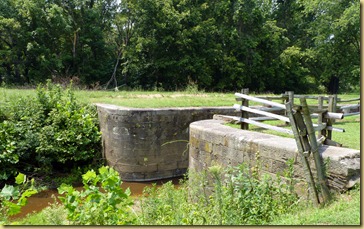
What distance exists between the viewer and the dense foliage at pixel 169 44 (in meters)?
21.8

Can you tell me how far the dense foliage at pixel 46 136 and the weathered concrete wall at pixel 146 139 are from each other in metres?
0.74

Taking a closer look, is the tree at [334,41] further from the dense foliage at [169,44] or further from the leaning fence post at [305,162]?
the leaning fence post at [305,162]

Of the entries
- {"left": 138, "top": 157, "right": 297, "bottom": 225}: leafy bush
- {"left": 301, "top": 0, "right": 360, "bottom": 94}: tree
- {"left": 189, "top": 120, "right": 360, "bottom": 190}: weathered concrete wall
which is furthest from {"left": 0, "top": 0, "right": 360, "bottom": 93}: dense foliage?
{"left": 138, "top": 157, "right": 297, "bottom": 225}: leafy bush

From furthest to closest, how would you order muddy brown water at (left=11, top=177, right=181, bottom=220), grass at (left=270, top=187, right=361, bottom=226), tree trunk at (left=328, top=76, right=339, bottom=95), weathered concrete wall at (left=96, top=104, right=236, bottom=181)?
tree trunk at (left=328, top=76, right=339, bottom=95)
weathered concrete wall at (left=96, top=104, right=236, bottom=181)
muddy brown water at (left=11, top=177, right=181, bottom=220)
grass at (left=270, top=187, right=361, bottom=226)

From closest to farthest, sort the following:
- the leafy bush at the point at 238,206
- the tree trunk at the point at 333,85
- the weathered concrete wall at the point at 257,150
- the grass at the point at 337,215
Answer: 1. the grass at the point at 337,215
2. the leafy bush at the point at 238,206
3. the weathered concrete wall at the point at 257,150
4. the tree trunk at the point at 333,85

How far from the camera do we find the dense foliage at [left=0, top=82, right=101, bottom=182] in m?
9.57

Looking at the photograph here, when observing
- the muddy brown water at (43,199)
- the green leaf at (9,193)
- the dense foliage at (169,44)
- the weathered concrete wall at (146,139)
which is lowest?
the muddy brown water at (43,199)

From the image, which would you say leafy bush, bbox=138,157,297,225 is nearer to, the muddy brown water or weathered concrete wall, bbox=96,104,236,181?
the muddy brown water

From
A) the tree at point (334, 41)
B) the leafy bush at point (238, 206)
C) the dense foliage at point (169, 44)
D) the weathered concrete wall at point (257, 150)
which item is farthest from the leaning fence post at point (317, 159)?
the tree at point (334, 41)

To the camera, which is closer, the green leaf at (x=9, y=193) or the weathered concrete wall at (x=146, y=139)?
the green leaf at (x=9, y=193)

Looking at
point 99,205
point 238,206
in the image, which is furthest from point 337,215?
point 99,205

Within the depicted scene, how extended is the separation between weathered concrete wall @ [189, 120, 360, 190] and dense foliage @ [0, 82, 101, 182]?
15.2 feet

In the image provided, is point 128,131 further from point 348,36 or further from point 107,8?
point 348,36

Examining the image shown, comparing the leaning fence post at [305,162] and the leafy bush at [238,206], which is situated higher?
the leaning fence post at [305,162]
